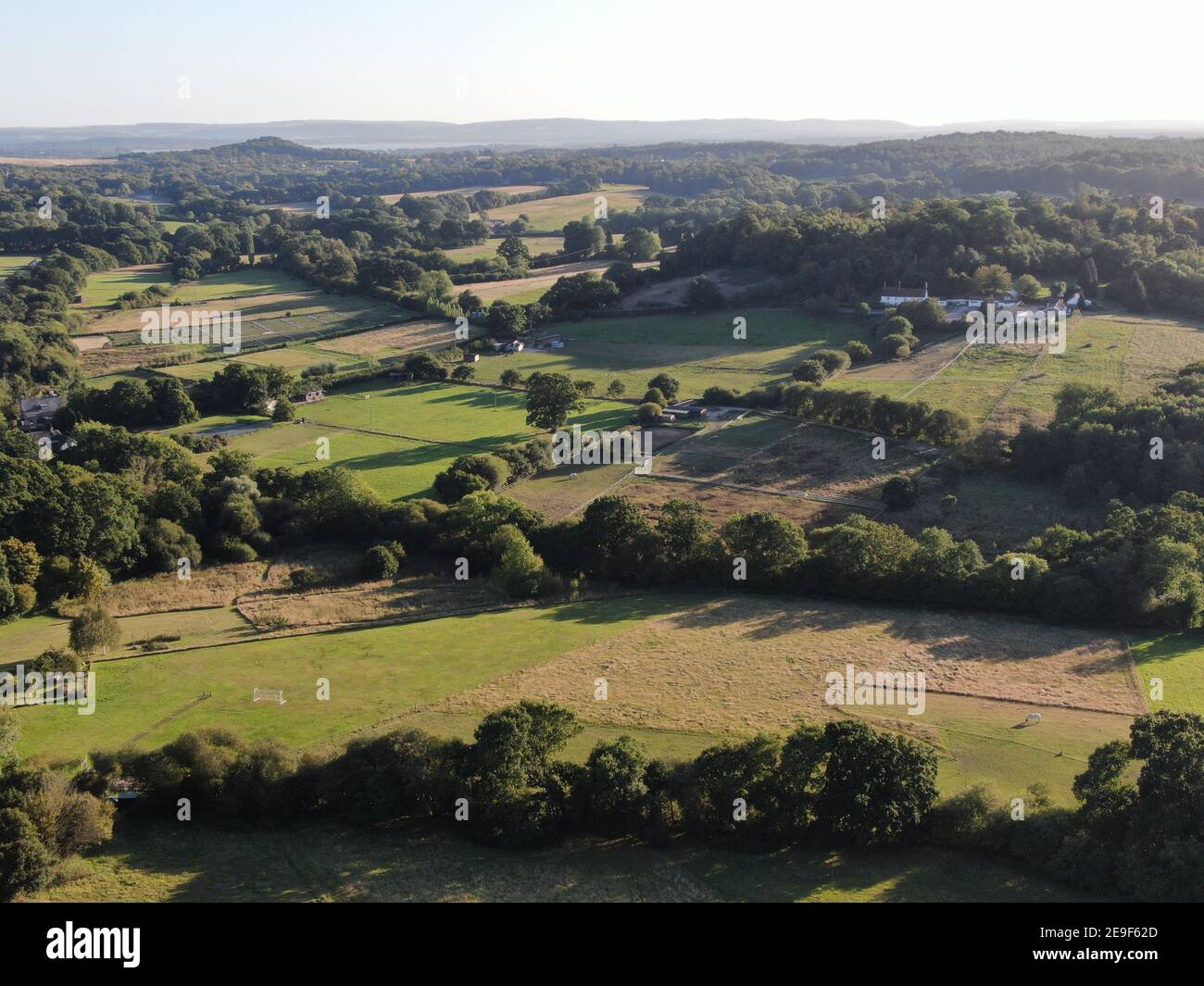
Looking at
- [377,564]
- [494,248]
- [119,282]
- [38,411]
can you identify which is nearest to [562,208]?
[494,248]

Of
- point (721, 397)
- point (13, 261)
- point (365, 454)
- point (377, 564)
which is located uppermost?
point (13, 261)

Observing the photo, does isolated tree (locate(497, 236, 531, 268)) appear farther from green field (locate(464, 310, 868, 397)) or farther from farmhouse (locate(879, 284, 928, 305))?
farmhouse (locate(879, 284, 928, 305))

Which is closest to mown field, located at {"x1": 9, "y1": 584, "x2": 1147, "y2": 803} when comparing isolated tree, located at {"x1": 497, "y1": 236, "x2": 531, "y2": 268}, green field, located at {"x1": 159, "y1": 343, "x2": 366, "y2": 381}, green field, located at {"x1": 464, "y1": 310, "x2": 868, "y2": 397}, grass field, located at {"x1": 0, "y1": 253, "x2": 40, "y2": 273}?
green field, located at {"x1": 464, "y1": 310, "x2": 868, "y2": 397}

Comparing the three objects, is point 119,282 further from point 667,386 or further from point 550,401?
point 667,386

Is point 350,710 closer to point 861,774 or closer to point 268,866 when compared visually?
point 268,866

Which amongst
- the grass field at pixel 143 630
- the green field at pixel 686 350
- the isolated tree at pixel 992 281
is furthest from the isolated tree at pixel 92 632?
the isolated tree at pixel 992 281

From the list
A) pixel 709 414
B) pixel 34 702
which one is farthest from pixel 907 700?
pixel 709 414

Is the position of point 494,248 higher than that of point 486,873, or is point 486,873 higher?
point 494,248
